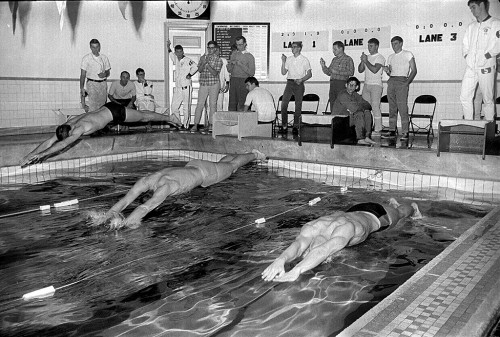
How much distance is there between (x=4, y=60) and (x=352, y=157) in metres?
7.43

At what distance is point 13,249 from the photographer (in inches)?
175

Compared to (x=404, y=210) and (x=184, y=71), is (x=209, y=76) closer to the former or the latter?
(x=184, y=71)

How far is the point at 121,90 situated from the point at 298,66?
3954mm

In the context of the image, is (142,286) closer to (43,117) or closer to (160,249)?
(160,249)

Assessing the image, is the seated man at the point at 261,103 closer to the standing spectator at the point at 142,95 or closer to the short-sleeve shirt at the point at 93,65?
the short-sleeve shirt at the point at 93,65

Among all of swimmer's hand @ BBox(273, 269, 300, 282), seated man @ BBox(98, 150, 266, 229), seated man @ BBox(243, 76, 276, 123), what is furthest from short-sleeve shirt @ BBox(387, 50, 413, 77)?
swimmer's hand @ BBox(273, 269, 300, 282)

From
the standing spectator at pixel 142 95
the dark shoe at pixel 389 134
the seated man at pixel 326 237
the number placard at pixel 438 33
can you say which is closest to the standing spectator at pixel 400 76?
the dark shoe at pixel 389 134

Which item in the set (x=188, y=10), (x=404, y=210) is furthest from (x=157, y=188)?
(x=188, y=10)

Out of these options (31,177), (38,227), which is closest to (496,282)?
(38,227)

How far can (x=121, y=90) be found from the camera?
11453mm

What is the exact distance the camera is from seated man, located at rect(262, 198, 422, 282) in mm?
3473

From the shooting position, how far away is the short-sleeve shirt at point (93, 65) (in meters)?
10.1

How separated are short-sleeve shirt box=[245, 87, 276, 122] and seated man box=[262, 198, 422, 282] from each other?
4983 mm

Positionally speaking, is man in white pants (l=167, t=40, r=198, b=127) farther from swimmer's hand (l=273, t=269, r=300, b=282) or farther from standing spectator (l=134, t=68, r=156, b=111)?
swimmer's hand (l=273, t=269, r=300, b=282)
